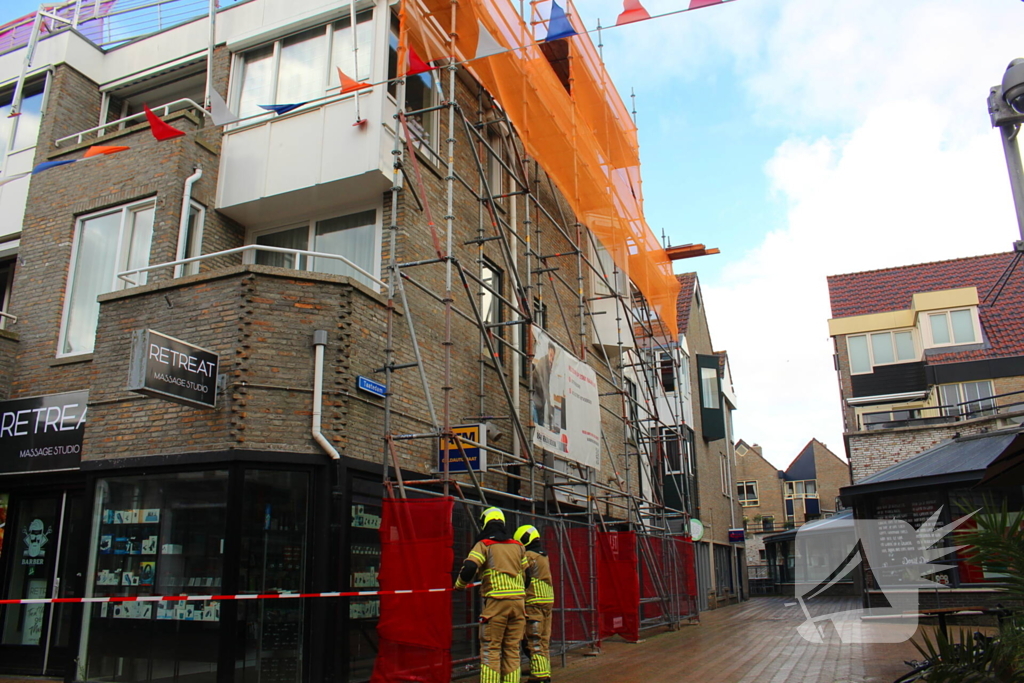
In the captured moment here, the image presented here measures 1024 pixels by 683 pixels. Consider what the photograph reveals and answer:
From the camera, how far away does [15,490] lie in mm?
11242

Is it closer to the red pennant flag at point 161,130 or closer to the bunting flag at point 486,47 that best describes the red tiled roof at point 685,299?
the bunting flag at point 486,47

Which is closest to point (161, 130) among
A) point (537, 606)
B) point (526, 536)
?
point (526, 536)

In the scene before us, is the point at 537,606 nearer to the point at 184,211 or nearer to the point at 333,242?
the point at 333,242

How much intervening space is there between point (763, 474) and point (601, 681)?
50.7 meters

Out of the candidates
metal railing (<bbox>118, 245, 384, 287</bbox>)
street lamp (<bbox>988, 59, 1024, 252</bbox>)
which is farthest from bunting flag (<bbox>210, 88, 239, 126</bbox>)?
street lamp (<bbox>988, 59, 1024, 252</bbox>)

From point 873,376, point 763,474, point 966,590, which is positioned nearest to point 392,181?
point 966,590

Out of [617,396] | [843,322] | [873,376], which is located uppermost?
[843,322]

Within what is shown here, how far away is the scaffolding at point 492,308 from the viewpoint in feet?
34.6

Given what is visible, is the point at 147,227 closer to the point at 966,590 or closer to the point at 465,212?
the point at 465,212

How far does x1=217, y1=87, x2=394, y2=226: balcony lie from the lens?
430 inches

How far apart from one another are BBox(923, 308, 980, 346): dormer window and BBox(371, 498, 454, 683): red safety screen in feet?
88.0

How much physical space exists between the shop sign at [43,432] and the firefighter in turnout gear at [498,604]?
5.79 metres

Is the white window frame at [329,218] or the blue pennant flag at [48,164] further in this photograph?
the blue pennant flag at [48,164]
